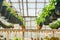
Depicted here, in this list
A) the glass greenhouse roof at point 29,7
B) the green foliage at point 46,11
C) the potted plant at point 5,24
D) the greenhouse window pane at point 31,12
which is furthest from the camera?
the greenhouse window pane at point 31,12

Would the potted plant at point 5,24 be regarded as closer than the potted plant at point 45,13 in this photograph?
No

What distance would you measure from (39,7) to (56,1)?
791cm

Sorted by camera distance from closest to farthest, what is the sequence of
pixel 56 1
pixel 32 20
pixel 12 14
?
pixel 56 1
pixel 12 14
pixel 32 20

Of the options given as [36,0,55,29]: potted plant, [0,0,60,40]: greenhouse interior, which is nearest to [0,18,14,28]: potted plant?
[0,0,60,40]: greenhouse interior

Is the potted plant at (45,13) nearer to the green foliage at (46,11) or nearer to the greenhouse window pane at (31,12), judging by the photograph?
the green foliage at (46,11)

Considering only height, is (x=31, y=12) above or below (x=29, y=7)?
below

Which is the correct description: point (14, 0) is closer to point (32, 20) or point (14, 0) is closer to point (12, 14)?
point (32, 20)

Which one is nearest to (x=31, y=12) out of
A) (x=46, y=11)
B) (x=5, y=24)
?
(x=5, y=24)

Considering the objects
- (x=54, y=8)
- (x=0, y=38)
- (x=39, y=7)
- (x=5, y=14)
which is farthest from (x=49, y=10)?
(x=39, y=7)

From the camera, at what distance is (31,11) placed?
22.7 m

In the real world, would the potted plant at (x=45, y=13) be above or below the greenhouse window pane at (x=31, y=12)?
above

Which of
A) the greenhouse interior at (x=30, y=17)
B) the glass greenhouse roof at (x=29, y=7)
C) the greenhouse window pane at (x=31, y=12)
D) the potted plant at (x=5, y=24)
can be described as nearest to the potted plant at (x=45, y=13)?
the greenhouse interior at (x=30, y=17)

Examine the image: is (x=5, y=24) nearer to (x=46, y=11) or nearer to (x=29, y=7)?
(x=46, y=11)

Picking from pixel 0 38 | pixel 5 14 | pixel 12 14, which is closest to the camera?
pixel 5 14
